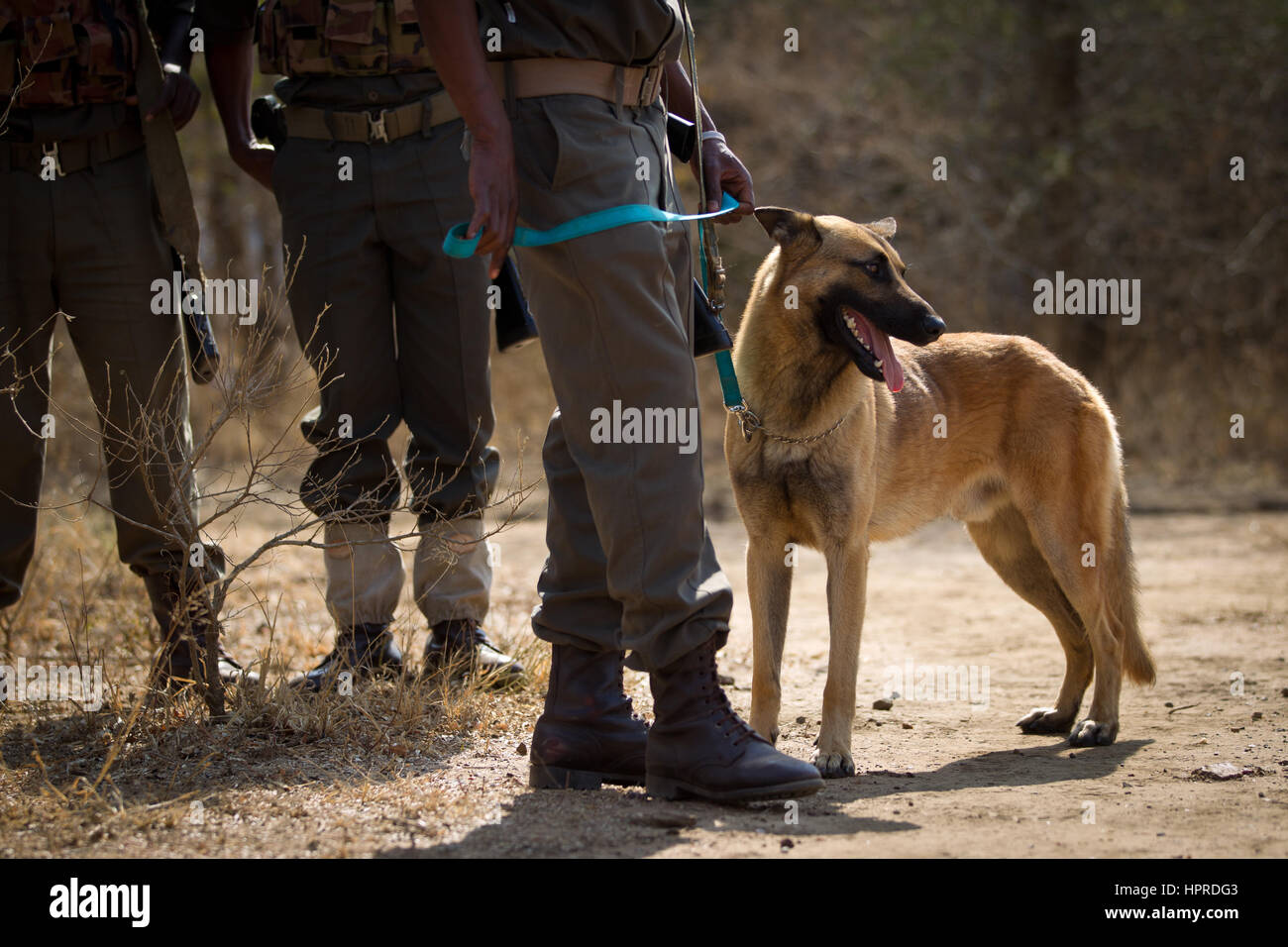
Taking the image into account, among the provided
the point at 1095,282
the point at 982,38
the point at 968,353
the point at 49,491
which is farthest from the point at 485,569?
the point at 982,38

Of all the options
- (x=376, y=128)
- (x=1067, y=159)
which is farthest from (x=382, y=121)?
(x=1067, y=159)

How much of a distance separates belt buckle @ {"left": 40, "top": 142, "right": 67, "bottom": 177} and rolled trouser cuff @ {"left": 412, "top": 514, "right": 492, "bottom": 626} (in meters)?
1.54

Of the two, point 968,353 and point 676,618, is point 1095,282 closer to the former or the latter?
point 968,353

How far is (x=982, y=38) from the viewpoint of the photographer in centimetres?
1199

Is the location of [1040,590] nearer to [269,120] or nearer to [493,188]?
[493,188]

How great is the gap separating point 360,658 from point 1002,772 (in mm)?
2008

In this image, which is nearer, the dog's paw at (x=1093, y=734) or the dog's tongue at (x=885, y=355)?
the dog's tongue at (x=885, y=355)

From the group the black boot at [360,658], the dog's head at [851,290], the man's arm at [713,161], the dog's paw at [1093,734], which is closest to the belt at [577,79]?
the man's arm at [713,161]

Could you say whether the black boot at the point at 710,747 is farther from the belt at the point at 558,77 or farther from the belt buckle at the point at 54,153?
the belt buckle at the point at 54,153

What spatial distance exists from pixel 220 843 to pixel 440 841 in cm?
47

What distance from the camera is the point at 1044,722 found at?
4227 millimetres

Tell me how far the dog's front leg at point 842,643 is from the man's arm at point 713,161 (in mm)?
1102

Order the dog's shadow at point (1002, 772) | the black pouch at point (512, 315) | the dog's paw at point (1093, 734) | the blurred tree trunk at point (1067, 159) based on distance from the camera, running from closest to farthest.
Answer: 1. the dog's shadow at point (1002, 772)
2. the black pouch at point (512, 315)
3. the dog's paw at point (1093, 734)
4. the blurred tree trunk at point (1067, 159)

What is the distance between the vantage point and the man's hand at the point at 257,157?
4.22 meters
